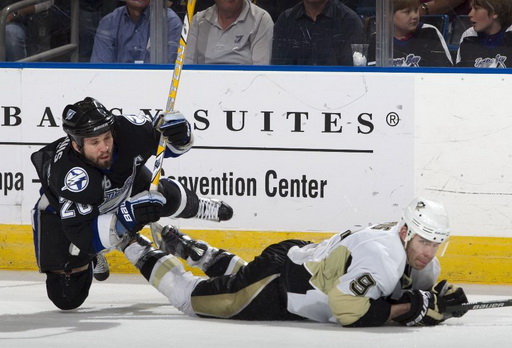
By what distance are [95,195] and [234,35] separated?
1730mm

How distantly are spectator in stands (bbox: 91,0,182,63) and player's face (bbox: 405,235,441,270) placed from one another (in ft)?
7.40

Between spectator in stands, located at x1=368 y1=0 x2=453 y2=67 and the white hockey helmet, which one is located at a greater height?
spectator in stands, located at x1=368 y1=0 x2=453 y2=67

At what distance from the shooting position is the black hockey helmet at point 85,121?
4738 millimetres

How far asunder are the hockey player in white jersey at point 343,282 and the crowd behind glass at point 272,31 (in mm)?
1586

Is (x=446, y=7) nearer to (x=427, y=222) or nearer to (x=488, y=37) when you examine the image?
(x=488, y=37)

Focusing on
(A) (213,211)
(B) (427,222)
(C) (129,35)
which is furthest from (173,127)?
(C) (129,35)

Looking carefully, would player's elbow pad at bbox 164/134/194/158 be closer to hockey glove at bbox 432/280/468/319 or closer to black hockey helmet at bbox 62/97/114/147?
black hockey helmet at bbox 62/97/114/147

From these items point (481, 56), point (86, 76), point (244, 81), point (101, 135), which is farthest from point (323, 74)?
point (101, 135)

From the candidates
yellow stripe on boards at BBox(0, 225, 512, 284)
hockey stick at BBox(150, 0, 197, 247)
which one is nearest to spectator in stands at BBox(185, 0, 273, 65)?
hockey stick at BBox(150, 0, 197, 247)

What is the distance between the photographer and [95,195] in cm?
480

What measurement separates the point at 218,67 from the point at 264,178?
610 mm

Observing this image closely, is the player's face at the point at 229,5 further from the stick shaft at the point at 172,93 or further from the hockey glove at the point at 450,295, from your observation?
the hockey glove at the point at 450,295

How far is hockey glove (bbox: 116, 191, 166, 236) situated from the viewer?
4723 millimetres

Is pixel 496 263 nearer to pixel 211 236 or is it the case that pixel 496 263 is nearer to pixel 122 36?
pixel 211 236
